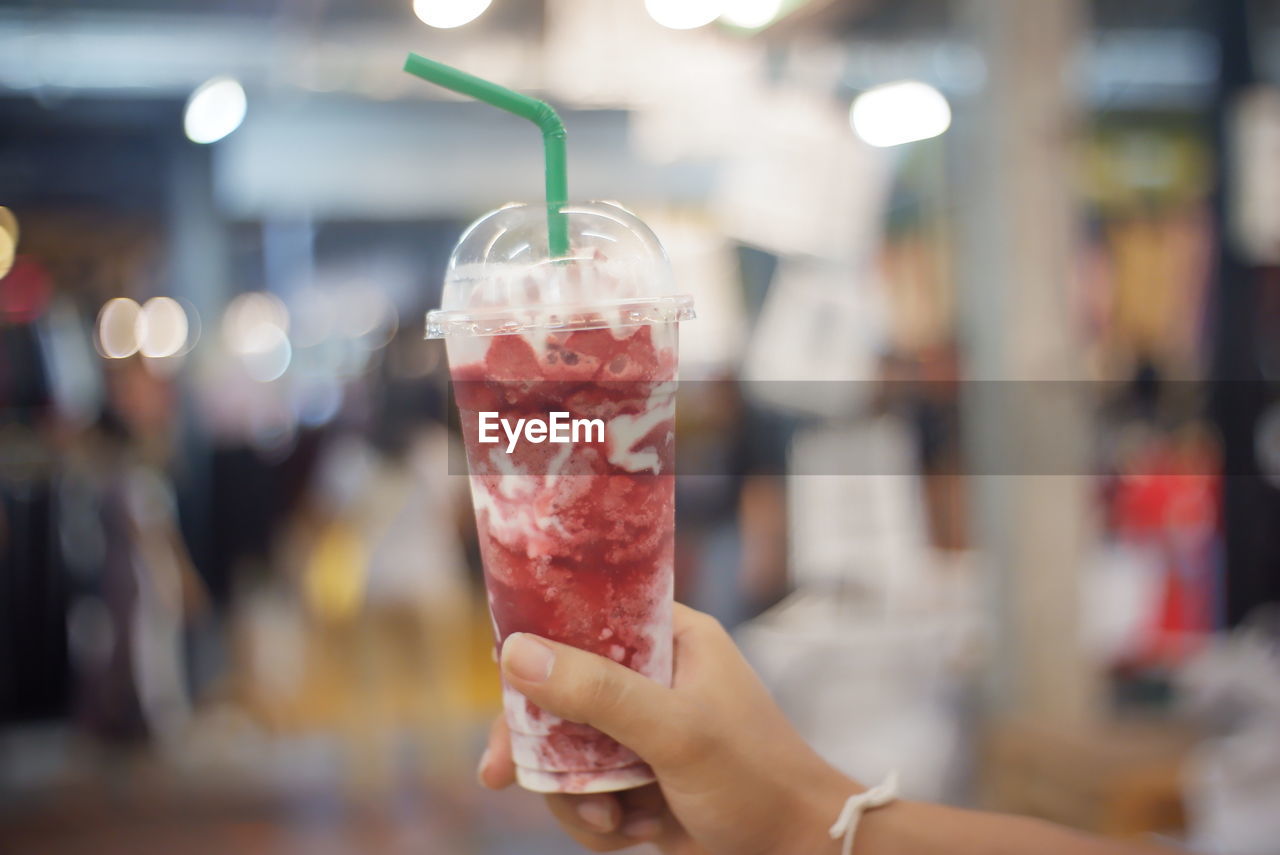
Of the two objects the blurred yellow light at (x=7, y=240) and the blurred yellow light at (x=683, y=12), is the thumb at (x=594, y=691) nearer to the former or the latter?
the blurred yellow light at (x=683, y=12)

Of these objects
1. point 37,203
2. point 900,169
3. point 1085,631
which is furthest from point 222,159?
point 1085,631

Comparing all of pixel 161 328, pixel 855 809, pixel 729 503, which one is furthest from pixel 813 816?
pixel 161 328

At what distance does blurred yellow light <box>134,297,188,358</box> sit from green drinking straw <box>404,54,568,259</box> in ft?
16.1

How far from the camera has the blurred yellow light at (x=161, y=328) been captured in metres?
5.53

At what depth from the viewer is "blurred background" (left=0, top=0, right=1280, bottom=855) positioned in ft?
12.7

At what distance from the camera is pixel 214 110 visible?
5.23 m

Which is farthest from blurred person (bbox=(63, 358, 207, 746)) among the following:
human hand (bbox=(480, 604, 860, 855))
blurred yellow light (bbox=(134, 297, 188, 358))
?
human hand (bbox=(480, 604, 860, 855))

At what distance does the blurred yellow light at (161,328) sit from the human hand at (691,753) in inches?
190

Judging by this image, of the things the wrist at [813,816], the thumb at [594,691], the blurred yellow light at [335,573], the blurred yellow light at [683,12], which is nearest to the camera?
the thumb at [594,691]

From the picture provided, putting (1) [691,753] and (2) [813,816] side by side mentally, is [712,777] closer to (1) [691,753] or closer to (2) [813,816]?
(1) [691,753]

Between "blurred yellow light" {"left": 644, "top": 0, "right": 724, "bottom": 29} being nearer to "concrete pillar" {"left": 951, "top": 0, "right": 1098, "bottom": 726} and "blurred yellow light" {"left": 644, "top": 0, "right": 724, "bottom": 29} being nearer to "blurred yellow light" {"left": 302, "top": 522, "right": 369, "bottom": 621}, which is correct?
"concrete pillar" {"left": 951, "top": 0, "right": 1098, "bottom": 726}

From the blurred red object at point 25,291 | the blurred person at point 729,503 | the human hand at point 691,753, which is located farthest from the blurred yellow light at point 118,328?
the human hand at point 691,753

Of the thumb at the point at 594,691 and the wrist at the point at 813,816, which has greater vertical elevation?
the thumb at the point at 594,691

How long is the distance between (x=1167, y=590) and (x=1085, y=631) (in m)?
1.37
